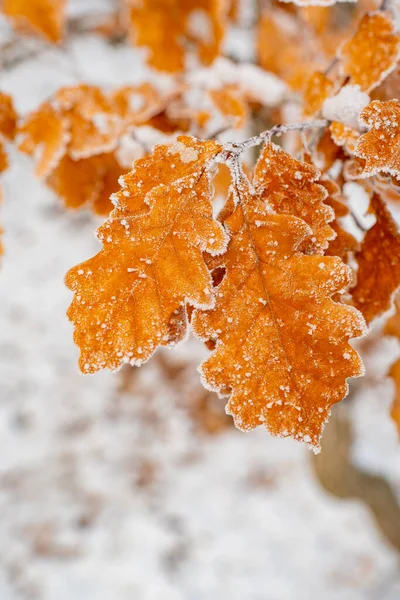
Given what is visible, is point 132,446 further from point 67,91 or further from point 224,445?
point 67,91

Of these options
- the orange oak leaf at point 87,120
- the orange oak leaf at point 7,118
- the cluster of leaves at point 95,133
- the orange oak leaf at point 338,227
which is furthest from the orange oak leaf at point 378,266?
the orange oak leaf at point 7,118

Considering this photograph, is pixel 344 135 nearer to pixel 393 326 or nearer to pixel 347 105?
pixel 347 105

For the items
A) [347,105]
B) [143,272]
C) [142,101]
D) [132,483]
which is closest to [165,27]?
[142,101]

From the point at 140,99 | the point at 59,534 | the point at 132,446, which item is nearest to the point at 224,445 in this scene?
the point at 132,446

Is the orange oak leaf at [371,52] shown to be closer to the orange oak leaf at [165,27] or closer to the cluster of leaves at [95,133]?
the cluster of leaves at [95,133]

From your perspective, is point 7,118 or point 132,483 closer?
point 7,118

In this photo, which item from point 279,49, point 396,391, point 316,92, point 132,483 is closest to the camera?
point 316,92
